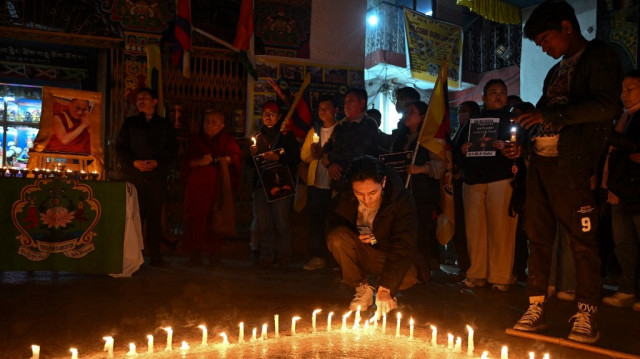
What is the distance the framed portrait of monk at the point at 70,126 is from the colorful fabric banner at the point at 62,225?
114cm

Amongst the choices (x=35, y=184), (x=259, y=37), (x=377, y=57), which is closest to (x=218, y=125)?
(x=35, y=184)

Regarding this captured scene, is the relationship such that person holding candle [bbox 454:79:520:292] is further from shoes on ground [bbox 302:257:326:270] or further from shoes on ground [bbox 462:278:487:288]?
shoes on ground [bbox 302:257:326:270]

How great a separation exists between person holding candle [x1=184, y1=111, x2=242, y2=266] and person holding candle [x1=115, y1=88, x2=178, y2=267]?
0.28m

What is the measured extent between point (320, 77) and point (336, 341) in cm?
616

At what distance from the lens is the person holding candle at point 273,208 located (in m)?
6.21

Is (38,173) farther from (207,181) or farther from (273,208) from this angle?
(273,208)

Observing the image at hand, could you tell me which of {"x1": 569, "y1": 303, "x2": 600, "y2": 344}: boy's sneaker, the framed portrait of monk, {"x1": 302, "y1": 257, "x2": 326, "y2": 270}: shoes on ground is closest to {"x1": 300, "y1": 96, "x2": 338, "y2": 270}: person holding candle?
{"x1": 302, "y1": 257, "x2": 326, "y2": 270}: shoes on ground

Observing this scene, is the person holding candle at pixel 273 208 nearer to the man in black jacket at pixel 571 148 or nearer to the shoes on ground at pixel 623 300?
the man in black jacket at pixel 571 148

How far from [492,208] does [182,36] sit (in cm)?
519

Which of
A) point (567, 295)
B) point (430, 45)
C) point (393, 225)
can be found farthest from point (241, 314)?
point (430, 45)

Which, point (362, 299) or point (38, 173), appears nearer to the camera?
point (362, 299)

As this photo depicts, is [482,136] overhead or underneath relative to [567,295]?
overhead

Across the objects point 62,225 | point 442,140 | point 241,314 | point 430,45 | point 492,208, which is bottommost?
point 241,314

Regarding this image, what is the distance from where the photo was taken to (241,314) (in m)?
4.04
